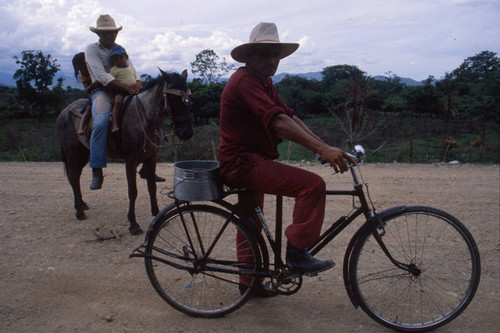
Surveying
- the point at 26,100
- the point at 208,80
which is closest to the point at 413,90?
the point at 208,80

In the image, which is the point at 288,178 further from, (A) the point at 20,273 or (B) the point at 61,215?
(B) the point at 61,215

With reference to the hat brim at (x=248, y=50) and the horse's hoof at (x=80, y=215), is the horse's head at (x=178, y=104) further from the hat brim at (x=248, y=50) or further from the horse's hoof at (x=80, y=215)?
the horse's hoof at (x=80, y=215)

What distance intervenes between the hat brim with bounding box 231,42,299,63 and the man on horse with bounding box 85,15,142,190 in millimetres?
2801

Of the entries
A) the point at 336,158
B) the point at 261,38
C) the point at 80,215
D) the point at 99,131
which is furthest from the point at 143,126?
the point at 336,158

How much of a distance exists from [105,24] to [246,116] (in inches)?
141

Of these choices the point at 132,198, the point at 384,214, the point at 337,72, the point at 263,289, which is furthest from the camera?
the point at 337,72

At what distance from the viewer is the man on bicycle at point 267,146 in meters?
2.58

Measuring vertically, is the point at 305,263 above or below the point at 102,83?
below

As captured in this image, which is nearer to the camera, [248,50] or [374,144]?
[248,50]

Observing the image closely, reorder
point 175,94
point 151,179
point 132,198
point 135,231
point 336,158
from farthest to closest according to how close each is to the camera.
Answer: point 151,179, point 132,198, point 135,231, point 175,94, point 336,158

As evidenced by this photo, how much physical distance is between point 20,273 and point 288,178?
10.0 ft

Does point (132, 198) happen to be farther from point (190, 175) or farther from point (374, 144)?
point (374, 144)

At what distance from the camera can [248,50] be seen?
284 centimetres

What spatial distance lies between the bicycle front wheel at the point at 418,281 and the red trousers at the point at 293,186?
0.43 meters
